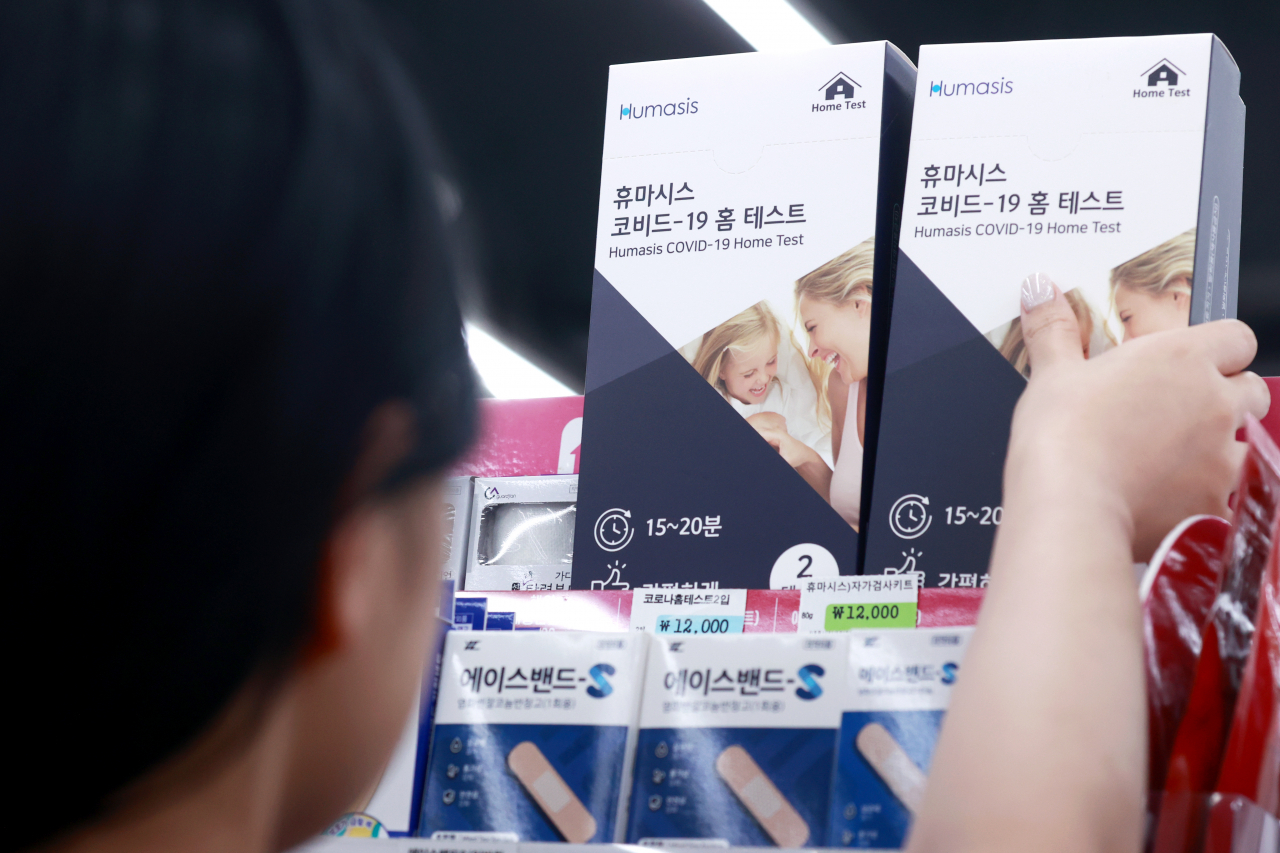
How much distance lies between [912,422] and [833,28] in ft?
12.6

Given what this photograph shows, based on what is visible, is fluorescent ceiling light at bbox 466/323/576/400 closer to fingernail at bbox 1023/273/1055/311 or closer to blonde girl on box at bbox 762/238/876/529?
blonde girl on box at bbox 762/238/876/529

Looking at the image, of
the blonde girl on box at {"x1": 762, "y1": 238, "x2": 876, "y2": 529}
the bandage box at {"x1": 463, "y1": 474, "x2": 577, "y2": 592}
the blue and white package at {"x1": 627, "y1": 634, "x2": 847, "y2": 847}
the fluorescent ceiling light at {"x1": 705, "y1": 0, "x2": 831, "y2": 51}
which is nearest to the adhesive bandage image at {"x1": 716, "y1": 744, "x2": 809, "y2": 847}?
the blue and white package at {"x1": 627, "y1": 634, "x2": 847, "y2": 847}

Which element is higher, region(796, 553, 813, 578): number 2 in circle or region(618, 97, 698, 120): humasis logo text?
region(618, 97, 698, 120): humasis logo text

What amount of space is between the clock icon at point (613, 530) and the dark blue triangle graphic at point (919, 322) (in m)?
0.29

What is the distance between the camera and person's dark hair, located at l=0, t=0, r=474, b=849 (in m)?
0.44

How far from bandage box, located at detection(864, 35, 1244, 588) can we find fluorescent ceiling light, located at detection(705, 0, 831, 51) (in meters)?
3.50

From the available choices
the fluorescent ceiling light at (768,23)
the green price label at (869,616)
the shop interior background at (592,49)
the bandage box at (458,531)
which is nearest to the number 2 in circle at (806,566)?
the green price label at (869,616)

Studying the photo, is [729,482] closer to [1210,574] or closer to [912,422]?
[912,422]

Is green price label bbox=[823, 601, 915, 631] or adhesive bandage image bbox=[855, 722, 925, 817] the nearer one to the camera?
adhesive bandage image bbox=[855, 722, 925, 817]

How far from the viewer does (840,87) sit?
125 cm

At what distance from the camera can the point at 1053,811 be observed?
0.61 metres

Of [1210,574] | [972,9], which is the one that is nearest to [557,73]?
[972,9]

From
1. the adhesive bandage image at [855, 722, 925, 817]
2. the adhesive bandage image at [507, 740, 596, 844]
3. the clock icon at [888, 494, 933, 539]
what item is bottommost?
the adhesive bandage image at [507, 740, 596, 844]

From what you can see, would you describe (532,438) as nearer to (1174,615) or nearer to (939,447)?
(939,447)
